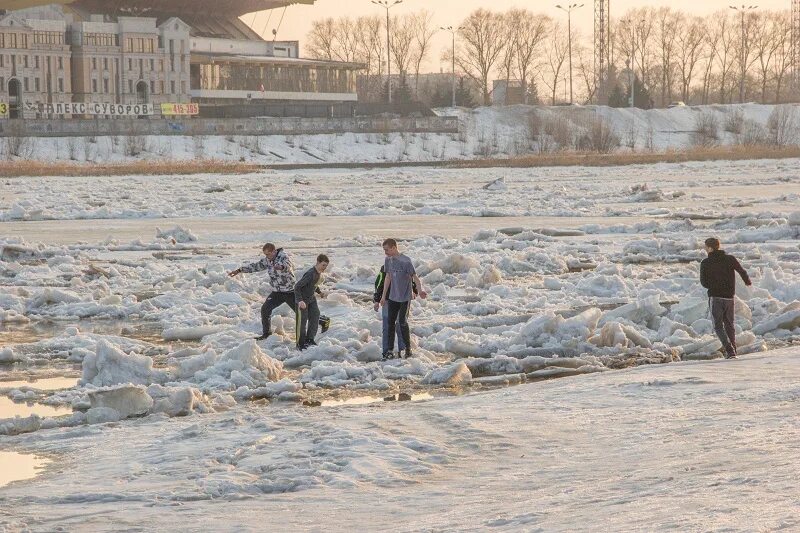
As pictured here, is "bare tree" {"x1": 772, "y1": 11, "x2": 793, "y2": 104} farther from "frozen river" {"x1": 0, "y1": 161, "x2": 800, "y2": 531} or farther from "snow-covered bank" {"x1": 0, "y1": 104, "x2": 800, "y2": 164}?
"frozen river" {"x1": 0, "y1": 161, "x2": 800, "y2": 531}

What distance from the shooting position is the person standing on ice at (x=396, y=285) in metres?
14.9

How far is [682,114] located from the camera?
109 metres

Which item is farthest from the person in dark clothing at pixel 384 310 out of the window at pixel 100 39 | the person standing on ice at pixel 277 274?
the window at pixel 100 39

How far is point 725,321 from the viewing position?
1546 cm

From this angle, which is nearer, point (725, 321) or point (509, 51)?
point (725, 321)

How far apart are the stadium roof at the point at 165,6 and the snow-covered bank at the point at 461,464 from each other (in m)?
98.3

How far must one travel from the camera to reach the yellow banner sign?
96.4 metres

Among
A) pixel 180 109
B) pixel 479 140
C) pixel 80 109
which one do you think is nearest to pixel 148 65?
pixel 180 109

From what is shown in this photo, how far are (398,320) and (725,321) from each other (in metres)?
3.66

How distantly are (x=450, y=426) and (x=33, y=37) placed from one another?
8951 cm

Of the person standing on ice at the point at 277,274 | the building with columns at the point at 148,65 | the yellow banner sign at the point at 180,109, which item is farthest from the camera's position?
the yellow banner sign at the point at 180,109

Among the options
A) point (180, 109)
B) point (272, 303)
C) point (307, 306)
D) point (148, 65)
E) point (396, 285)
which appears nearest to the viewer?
point (396, 285)

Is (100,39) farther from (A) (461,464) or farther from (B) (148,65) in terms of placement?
(A) (461,464)

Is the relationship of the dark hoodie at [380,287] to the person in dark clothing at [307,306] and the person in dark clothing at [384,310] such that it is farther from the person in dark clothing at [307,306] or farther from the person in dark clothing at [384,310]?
the person in dark clothing at [307,306]
